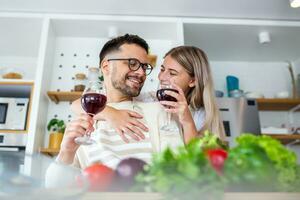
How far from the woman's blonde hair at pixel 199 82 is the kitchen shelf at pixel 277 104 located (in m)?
1.34

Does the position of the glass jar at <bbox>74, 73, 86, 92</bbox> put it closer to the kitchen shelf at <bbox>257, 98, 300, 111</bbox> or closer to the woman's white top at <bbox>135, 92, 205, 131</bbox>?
the woman's white top at <bbox>135, 92, 205, 131</bbox>

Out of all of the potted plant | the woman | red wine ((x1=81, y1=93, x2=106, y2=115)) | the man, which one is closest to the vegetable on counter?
the man

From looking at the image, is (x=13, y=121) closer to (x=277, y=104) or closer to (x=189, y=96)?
(x=189, y=96)

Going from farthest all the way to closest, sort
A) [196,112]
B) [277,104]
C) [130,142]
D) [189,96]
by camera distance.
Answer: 1. [277,104]
2. [189,96]
3. [196,112]
4. [130,142]

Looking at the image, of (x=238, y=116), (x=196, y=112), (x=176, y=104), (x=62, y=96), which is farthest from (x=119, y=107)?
(x=238, y=116)

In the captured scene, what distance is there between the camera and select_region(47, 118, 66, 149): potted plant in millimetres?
2518

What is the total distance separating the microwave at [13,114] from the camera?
98.4 inches

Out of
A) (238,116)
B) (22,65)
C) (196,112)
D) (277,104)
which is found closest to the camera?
(196,112)

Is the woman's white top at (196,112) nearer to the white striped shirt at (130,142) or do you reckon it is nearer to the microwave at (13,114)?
the white striped shirt at (130,142)

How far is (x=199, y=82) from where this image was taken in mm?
1735

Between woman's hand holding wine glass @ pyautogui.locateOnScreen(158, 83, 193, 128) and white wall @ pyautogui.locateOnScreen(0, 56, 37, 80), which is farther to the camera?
white wall @ pyautogui.locateOnScreen(0, 56, 37, 80)

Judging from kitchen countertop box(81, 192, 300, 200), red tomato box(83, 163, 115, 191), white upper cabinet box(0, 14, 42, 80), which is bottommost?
kitchen countertop box(81, 192, 300, 200)

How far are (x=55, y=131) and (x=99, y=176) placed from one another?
2328 millimetres

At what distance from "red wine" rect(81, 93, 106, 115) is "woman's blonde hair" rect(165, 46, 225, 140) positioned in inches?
25.2
